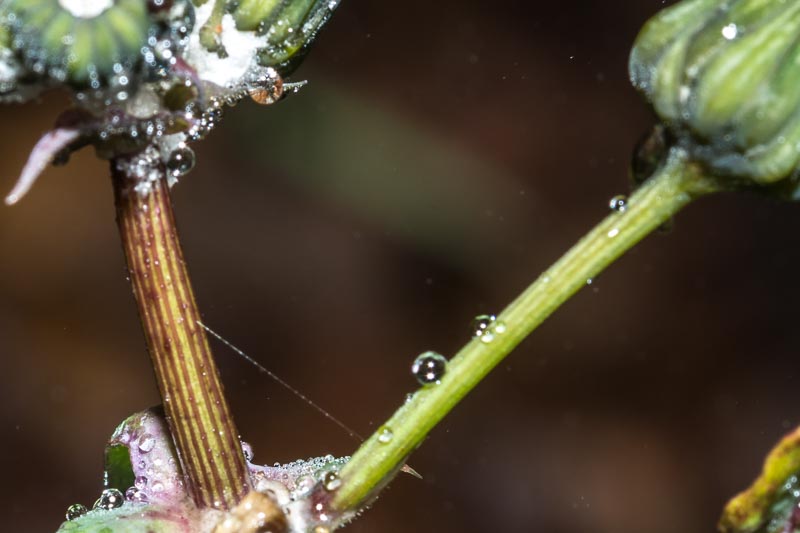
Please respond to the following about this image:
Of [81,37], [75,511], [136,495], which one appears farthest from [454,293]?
[81,37]

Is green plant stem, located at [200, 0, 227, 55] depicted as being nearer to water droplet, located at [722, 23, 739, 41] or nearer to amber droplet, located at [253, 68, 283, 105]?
amber droplet, located at [253, 68, 283, 105]

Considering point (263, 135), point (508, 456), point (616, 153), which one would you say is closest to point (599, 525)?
point (508, 456)

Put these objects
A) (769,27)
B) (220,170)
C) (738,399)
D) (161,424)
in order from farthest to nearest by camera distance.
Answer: (220,170), (738,399), (161,424), (769,27)

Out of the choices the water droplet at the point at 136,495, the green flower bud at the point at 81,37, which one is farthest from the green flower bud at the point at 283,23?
the water droplet at the point at 136,495

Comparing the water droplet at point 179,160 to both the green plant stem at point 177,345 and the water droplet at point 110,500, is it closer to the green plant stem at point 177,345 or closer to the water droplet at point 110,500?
the green plant stem at point 177,345

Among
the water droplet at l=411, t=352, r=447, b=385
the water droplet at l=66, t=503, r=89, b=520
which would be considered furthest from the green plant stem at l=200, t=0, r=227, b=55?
the water droplet at l=66, t=503, r=89, b=520

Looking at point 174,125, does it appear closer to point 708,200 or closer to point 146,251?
point 146,251
